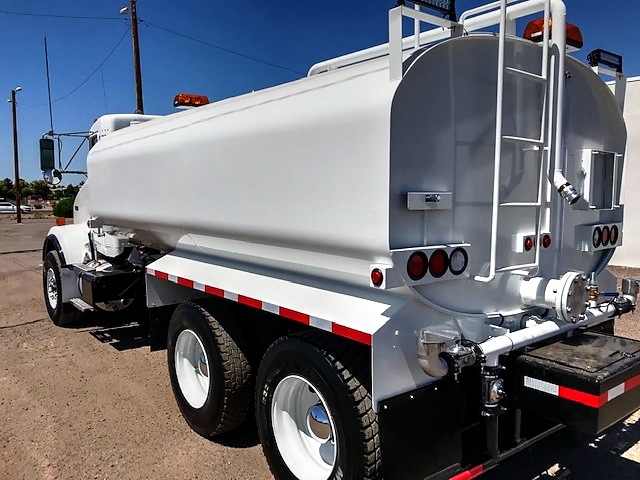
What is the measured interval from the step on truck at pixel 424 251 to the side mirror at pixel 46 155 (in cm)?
440

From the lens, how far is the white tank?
251 cm

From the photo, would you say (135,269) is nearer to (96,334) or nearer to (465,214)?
(96,334)

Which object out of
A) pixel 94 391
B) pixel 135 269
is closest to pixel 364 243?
pixel 94 391

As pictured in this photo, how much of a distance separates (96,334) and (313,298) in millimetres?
4720

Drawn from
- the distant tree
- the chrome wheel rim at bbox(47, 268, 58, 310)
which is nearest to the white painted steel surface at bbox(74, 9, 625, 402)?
the chrome wheel rim at bbox(47, 268, 58, 310)

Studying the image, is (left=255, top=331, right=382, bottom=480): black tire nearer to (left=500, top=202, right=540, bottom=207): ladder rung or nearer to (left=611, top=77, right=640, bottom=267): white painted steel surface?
(left=500, top=202, right=540, bottom=207): ladder rung

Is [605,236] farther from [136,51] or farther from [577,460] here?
[136,51]

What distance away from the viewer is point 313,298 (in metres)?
3.02

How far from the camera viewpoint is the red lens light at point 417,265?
2516 mm

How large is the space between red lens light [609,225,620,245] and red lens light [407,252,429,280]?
184 centimetres

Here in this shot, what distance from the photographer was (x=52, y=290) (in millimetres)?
7375

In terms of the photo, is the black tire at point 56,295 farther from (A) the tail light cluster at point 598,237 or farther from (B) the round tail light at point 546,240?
(A) the tail light cluster at point 598,237

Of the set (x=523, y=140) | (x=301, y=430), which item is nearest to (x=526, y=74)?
(x=523, y=140)

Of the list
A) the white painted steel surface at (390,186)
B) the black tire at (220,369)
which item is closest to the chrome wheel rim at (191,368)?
the black tire at (220,369)
